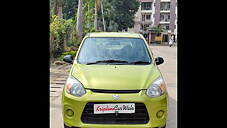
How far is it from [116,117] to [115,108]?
134 mm

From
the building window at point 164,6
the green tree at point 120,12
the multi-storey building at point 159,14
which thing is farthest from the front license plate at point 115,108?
the building window at point 164,6

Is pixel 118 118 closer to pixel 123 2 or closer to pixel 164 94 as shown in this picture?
pixel 164 94

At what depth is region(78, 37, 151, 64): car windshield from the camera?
4738 mm

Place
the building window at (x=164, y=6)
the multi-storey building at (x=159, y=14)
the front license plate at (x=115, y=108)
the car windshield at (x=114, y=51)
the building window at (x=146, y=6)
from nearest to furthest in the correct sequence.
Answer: the front license plate at (x=115, y=108) < the car windshield at (x=114, y=51) < the multi-storey building at (x=159, y=14) < the building window at (x=164, y=6) < the building window at (x=146, y=6)

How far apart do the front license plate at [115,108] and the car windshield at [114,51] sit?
1123 mm

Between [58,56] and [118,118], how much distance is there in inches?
421

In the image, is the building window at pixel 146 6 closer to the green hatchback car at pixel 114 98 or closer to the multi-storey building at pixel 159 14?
the multi-storey building at pixel 159 14

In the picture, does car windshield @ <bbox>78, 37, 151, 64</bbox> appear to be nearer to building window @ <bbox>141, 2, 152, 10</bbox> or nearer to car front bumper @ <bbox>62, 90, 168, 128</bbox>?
car front bumper @ <bbox>62, 90, 168, 128</bbox>

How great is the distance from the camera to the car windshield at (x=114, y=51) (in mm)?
4738

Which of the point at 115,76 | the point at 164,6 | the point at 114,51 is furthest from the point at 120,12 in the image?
the point at 115,76

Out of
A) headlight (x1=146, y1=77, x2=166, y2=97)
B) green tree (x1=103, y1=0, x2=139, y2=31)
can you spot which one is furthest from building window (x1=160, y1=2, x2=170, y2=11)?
headlight (x1=146, y1=77, x2=166, y2=97)

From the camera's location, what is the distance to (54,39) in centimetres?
1352

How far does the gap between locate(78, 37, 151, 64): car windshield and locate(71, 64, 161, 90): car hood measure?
25cm
